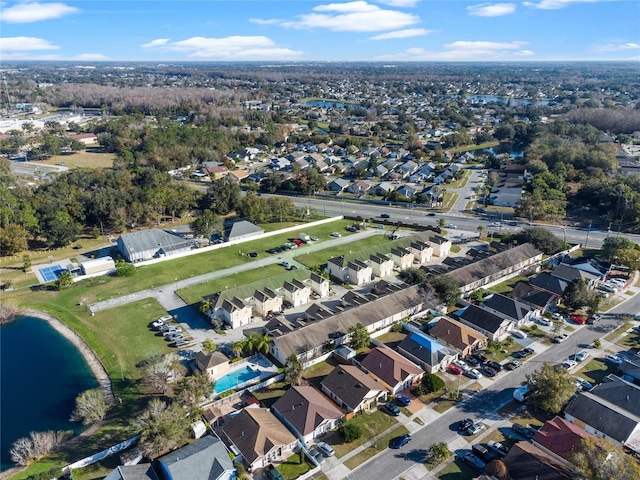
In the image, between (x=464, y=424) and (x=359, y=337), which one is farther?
(x=359, y=337)

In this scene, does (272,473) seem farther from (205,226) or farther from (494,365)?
(205,226)

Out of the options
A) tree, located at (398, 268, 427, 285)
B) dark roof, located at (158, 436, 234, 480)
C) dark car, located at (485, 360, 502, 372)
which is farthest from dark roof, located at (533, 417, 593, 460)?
tree, located at (398, 268, 427, 285)

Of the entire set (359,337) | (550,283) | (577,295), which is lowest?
(359,337)

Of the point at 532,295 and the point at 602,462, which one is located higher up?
the point at 602,462

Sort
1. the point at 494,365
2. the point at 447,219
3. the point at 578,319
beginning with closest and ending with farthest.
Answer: the point at 494,365 < the point at 578,319 < the point at 447,219

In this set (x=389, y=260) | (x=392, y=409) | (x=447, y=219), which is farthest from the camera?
(x=447, y=219)

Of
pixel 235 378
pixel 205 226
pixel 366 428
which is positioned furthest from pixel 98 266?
pixel 366 428

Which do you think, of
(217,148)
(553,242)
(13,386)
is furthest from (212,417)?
(217,148)

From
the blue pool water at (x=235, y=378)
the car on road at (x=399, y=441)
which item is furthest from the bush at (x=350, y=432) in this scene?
the blue pool water at (x=235, y=378)

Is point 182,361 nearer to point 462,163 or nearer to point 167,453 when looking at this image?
point 167,453
